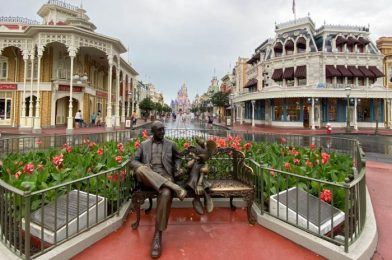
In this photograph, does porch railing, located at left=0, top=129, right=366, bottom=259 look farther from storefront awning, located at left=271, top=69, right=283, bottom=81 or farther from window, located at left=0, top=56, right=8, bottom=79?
storefront awning, located at left=271, top=69, right=283, bottom=81

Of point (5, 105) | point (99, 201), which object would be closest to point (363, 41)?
point (99, 201)

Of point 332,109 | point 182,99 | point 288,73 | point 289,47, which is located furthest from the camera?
point 182,99

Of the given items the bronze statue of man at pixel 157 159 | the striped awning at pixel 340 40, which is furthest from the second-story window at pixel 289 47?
the bronze statue of man at pixel 157 159

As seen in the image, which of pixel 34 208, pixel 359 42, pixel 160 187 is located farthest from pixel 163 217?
pixel 359 42

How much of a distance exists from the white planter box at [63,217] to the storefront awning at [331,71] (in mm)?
36147

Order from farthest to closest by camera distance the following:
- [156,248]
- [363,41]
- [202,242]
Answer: [363,41] → [202,242] → [156,248]

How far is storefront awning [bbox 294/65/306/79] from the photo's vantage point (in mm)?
Answer: 34469

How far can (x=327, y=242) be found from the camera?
10.7 feet

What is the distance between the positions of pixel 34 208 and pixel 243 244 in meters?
2.96

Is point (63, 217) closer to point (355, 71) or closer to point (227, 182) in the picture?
point (227, 182)

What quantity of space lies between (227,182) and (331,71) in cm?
3485

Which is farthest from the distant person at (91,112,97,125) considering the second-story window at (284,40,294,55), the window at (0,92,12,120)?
the second-story window at (284,40,294,55)

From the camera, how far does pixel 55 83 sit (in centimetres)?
2591

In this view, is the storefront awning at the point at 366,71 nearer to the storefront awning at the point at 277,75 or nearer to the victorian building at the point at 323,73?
the victorian building at the point at 323,73
